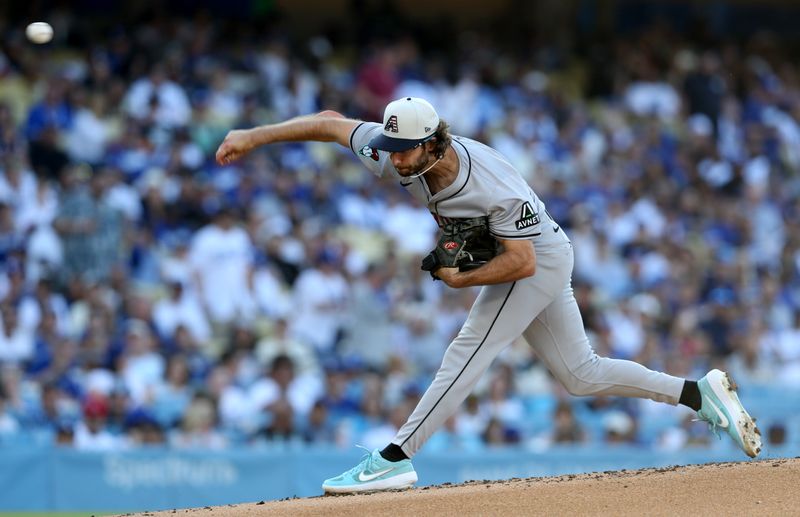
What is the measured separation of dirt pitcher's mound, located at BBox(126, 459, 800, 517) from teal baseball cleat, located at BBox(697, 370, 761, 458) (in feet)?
0.59

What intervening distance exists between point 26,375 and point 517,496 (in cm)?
712

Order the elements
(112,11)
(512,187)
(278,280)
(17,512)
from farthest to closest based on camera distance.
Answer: (112,11) → (278,280) → (17,512) → (512,187)

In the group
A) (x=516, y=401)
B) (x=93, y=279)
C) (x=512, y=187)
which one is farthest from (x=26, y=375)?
(x=512, y=187)

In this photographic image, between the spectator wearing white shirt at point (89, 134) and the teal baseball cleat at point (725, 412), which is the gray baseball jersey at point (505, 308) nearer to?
the teal baseball cleat at point (725, 412)

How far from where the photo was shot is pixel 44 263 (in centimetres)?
1303

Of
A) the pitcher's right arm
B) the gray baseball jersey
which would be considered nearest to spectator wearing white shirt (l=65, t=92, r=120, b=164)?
the pitcher's right arm

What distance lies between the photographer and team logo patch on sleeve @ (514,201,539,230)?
6.11 m

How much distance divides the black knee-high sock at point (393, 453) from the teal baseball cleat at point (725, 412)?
5.29ft

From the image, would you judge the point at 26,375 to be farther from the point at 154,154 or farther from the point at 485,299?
the point at 485,299

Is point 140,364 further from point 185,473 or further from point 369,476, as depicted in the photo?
point 369,476

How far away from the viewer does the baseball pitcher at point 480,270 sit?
6047 millimetres

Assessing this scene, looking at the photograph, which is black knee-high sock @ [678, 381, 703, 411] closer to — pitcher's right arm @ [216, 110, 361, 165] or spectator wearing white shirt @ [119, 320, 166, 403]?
pitcher's right arm @ [216, 110, 361, 165]

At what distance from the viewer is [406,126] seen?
595 centimetres

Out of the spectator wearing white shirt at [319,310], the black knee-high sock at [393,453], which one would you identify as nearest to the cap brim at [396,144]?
the black knee-high sock at [393,453]
